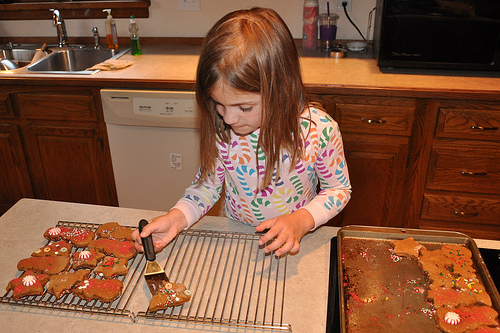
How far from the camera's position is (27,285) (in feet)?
2.77

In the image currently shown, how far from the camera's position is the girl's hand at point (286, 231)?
2.86 feet

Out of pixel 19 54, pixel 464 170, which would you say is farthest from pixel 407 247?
pixel 19 54

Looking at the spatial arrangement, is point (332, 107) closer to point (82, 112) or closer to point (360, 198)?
point (360, 198)

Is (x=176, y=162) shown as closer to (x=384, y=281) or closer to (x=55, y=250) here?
(x=55, y=250)

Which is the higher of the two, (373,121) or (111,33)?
(111,33)

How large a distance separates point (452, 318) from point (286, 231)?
1.11 ft

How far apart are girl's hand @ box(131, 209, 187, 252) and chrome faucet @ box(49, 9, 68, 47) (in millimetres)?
1836

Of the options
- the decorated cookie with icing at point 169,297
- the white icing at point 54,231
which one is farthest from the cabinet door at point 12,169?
the decorated cookie with icing at point 169,297

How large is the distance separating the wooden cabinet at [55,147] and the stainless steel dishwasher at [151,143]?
78mm

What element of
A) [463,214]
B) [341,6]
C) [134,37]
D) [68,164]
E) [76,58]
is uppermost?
[341,6]

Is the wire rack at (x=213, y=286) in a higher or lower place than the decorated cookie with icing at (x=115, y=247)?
lower

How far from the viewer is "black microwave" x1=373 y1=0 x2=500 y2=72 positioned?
5.82 feet

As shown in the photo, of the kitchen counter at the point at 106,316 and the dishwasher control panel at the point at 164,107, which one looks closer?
the kitchen counter at the point at 106,316

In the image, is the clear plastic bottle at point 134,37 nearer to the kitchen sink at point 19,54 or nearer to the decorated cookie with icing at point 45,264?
the kitchen sink at point 19,54
